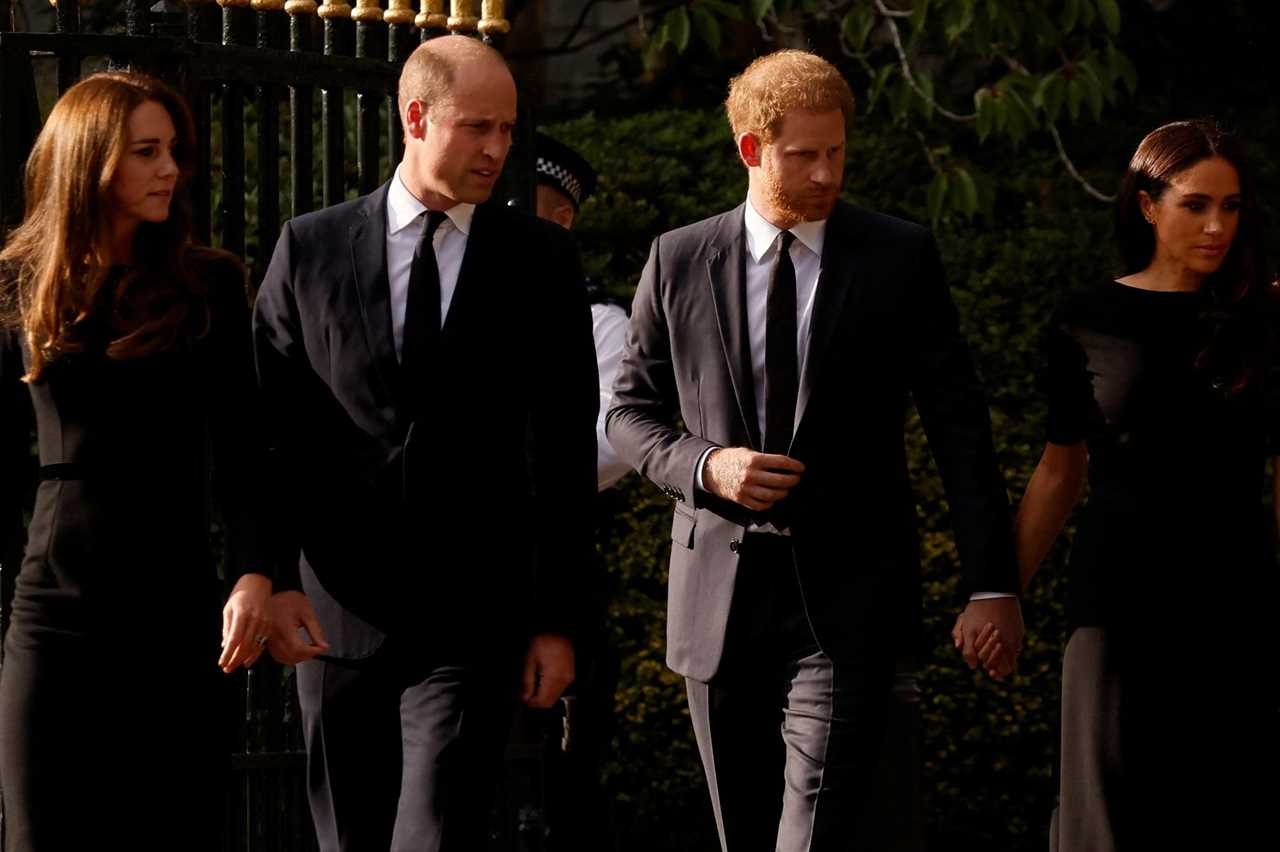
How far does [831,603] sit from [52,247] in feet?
6.00

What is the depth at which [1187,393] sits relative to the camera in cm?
535

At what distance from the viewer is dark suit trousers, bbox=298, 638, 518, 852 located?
4.57 meters

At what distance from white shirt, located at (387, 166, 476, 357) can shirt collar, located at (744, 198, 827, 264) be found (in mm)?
695

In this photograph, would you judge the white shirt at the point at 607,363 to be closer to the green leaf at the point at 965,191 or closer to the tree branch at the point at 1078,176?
the green leaf at the point at 965,191

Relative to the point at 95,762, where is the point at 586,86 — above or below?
above

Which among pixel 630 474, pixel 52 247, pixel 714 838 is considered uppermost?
pixel 52 247

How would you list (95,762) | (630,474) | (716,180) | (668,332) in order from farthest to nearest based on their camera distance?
(716,180)
(630,474)
(668,332)
(95,762)

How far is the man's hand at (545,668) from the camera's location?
4711 millimetres

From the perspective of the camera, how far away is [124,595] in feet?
14.9

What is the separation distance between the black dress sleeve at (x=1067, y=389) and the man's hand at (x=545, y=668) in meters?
1.51

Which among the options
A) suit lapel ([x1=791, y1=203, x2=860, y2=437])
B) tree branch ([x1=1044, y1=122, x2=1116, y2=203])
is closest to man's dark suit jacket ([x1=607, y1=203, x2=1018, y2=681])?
suit lapel ([x1=791, y1=203, x2=860, y2=437])

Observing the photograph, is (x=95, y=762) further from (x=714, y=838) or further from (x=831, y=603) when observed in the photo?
(x=714, y=838)

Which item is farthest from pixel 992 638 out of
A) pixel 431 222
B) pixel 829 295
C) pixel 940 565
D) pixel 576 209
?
pixel 940 565

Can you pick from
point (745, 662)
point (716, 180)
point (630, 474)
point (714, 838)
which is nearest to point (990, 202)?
point (716, 180)
